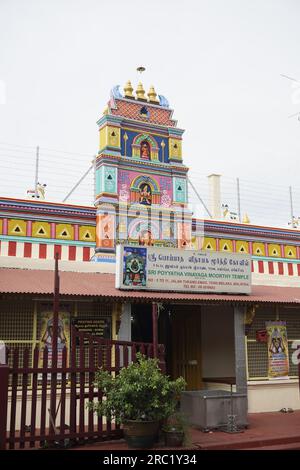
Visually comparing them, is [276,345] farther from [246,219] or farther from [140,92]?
[140,92]

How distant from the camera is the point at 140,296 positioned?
Result: 35.9 feet

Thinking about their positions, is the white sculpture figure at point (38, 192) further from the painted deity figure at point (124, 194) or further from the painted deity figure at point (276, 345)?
the painted deity figure at point (276, 345)

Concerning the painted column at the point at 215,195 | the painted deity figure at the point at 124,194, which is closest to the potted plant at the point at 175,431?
the painted deity figure at the point at 124,194

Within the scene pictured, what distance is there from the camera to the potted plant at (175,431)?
27.9 ft

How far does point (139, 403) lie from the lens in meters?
8.24

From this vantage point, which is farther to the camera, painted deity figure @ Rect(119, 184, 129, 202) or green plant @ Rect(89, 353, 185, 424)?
painted deity figure @ Rect(119, 184, 129, 202)

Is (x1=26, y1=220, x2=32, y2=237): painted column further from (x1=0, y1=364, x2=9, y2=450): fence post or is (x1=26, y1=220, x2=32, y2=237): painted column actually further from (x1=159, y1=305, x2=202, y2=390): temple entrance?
(x1=0, y1=364, x2=9, y2=450): fence post

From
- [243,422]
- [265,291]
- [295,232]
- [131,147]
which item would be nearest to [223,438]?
[243,422]

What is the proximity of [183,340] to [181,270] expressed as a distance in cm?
283

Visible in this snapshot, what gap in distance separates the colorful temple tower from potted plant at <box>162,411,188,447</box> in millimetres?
10429

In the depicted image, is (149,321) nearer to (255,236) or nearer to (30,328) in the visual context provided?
(30,328)

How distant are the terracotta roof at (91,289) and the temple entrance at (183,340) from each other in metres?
1.83

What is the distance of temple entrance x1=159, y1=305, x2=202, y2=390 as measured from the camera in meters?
13.7

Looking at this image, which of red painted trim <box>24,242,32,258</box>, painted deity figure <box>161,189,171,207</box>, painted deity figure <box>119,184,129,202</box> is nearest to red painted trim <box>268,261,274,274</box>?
painted deity figure <box>161,189,171,207</box>
